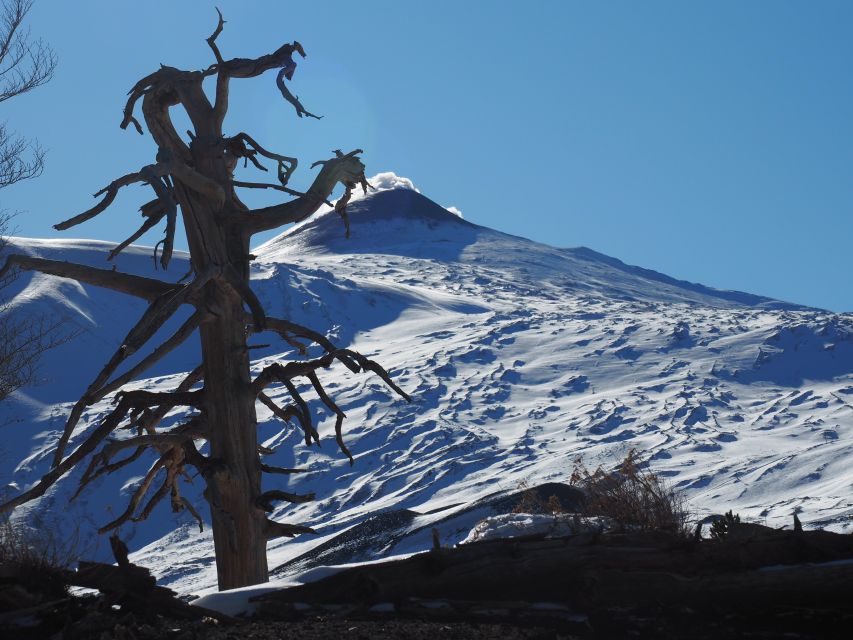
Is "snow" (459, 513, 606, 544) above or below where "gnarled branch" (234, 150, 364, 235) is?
below

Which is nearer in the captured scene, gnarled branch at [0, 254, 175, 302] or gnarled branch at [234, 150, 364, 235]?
gnarled branch at [0, 254, 175, 302]

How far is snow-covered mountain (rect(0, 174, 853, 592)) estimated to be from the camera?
28375 mm

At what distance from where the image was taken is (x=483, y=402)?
133 feet

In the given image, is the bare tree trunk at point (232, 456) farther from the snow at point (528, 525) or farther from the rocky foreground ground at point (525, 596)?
the rocky foreground ground at point (525, 596)

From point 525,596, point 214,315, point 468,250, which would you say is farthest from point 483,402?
point 468,250

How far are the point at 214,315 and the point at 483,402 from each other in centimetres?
3368

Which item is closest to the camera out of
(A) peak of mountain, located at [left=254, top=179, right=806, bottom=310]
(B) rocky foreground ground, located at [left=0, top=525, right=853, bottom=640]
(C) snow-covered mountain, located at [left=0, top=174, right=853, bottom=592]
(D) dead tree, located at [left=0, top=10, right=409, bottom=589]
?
(B) rocky foreground ground, located at [left=0, top=525, right=853, bottom=640]

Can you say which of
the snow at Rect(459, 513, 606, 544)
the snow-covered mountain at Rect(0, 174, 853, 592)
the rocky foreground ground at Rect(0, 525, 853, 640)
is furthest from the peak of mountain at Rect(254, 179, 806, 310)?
the rocky foreground ground at Rect(0, 525, 853, 640)

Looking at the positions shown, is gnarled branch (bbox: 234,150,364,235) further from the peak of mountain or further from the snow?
the peak of mountain

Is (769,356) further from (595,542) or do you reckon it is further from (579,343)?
(595,542)

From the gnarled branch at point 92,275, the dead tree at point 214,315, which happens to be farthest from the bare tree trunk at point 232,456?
the gnarled branch at point 92,275

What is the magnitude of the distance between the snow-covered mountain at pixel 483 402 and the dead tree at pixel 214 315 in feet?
15.8

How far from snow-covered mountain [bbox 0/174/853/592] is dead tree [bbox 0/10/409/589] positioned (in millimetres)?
4822

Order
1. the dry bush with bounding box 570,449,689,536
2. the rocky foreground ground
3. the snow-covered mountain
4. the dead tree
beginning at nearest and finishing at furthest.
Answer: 1. the rocky foreground ground
2. the dead tree
3. the dry bush with bounding box 570,449,689,536
4. the snow-covered mountain
